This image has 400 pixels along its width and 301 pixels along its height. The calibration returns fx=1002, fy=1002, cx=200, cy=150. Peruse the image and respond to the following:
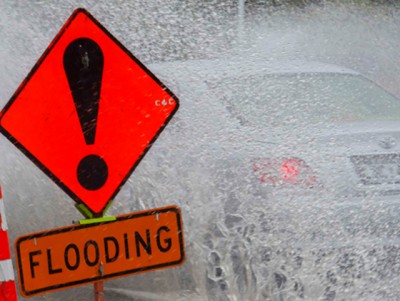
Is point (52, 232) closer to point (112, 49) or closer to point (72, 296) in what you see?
point (112, 49)

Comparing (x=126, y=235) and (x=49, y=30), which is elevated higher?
(x=49, y=30)

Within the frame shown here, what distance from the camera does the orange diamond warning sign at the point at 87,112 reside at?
411 cm

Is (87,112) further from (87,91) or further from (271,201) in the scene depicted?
(271,201)

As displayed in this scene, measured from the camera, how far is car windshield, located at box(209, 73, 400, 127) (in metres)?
5.51

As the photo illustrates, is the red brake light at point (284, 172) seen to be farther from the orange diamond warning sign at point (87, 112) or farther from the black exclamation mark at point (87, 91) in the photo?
the black exclamation mark at point (87, 91)

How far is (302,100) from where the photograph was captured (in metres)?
5.77

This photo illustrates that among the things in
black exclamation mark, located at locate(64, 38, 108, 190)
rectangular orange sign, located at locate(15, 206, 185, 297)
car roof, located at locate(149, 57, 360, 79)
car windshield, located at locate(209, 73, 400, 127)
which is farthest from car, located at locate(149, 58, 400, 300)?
black exclamation mark, located at locate(64, 38, 108, 190)

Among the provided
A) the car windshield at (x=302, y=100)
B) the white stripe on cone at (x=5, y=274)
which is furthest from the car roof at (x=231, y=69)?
the white stripe on cone at (x=5, y=274)

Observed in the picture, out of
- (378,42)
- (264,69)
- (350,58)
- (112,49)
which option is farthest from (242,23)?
(112,49)

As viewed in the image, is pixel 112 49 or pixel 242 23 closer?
pixel 112 49

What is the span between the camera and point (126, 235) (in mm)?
4090

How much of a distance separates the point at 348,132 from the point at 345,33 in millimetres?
7610

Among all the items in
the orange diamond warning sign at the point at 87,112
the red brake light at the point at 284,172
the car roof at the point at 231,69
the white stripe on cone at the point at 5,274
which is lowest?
the white stripe on cone at the point at 5,274

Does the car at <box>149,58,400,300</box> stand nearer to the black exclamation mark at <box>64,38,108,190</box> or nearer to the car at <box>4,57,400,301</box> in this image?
the car at <box>4,57,400,301</box>
